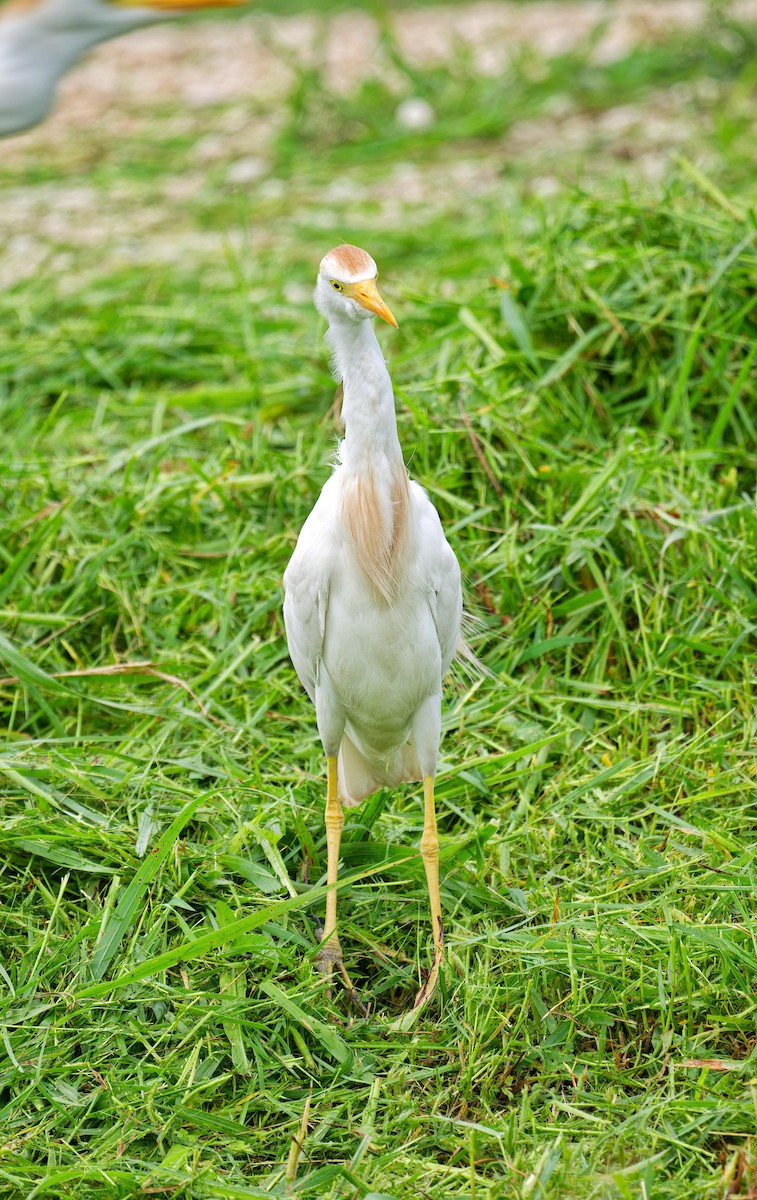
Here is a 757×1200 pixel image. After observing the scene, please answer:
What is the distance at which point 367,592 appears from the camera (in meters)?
2.48

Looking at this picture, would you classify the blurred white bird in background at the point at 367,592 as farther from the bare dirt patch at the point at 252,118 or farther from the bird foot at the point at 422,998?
the bare dirt patch at the point at 252,118

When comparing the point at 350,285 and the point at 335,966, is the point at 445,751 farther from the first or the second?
the point at 350,285

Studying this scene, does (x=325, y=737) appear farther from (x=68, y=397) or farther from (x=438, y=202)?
(x=438, y=202)

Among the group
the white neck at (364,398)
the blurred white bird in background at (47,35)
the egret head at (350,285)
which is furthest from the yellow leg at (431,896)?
the blurred white bird in background at (47,35)

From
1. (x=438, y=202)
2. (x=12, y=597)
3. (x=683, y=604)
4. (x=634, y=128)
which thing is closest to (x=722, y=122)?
(x=634, y=128)

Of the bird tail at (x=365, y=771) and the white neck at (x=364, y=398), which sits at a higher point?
the white neck at (x=364, y=398)

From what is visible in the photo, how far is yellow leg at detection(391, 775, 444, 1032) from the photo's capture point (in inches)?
99.1

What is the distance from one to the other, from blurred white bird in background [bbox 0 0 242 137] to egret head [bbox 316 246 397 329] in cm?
219

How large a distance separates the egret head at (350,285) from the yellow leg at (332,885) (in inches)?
38.6

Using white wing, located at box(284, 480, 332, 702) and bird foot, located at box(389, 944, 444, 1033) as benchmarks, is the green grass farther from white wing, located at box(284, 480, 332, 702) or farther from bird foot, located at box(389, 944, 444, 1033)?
white wing, located at box(284, 480, 332, 702)

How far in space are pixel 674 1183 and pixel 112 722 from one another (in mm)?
1869

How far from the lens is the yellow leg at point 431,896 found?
8.26ft

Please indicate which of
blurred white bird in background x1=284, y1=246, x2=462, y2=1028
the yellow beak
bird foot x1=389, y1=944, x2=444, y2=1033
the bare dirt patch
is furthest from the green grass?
the bare dirt patch

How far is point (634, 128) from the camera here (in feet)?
22.0
